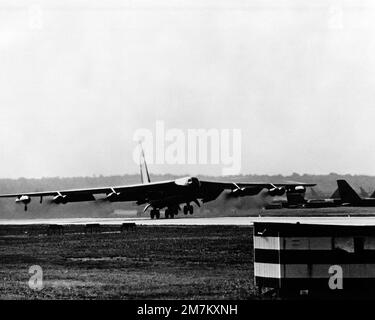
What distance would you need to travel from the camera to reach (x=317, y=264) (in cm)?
1531

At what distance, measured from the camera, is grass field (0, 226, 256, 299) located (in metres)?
16.5

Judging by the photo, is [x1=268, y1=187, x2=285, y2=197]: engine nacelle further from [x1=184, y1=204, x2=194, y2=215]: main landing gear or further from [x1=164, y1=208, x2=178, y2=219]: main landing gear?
[x1=164, y1=208, x2=178, y2=219]: main landing gear

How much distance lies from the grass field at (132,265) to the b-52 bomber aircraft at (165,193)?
→ 46.1 feet

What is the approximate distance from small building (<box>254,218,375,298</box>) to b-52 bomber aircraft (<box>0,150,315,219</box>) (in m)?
29.8

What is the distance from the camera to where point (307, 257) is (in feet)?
50.3

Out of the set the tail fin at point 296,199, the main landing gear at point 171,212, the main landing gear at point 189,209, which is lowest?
the main landing gear at point 171,212

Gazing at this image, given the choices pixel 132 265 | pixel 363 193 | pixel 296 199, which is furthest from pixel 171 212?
pixel 132 265

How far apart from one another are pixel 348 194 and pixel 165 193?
13.5 metres

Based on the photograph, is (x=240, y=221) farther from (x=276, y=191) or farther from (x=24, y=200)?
(x=24, y=200)

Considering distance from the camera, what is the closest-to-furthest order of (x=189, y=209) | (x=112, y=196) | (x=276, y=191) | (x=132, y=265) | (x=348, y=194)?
(x=132, y=265) < (x=276, y=191) < (x=348, y=194) < (x=112, y=196) < (x=189, y=209)

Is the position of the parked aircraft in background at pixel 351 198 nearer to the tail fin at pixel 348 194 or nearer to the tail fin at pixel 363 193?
the tail fin at pixel 348 194

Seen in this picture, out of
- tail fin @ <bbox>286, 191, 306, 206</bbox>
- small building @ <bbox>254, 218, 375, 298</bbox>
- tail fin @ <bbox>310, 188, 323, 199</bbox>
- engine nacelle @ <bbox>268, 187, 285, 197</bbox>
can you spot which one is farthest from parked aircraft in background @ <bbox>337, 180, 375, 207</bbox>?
small building @ <bbox>254, 218, 375, 298</bbox>

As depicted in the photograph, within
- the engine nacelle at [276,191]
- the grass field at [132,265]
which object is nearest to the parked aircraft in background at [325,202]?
the engine nacelle at [276,191]

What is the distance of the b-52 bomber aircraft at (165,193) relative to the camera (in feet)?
156
